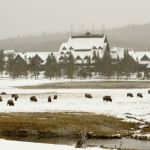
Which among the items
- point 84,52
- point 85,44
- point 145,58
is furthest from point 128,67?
point 85,44

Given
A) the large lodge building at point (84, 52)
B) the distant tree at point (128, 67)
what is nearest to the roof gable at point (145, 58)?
the large lodge building at point (84, 52)

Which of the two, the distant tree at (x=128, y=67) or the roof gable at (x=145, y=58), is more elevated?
the roof gable at (x=145, y=58)

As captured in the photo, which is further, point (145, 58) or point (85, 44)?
point (85, 44)

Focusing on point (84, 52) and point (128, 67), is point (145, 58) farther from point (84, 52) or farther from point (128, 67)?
point (128, 67)

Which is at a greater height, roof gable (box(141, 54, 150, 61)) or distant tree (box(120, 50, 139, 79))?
roof gable (box(141, 54, 150, 61))

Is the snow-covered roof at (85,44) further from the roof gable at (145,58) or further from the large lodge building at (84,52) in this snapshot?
the roof gable at (145,58)

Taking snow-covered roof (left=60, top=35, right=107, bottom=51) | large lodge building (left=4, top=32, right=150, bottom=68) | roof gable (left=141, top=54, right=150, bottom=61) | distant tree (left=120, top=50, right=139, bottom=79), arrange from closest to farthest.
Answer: distant tree (left=120, top=50, right=139, bottom=79), large lodge building (left=4, top=32, right=150, bottom=68), roof gable (left=141, top=54, right=150, bottom=61), snow-covered roof (left=60, top=35, right=107, bottom=51)

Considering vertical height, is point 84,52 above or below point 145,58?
above

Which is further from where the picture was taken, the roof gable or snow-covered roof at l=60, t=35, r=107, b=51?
snow-covered roof at l=60, t=35, r=107, b=51

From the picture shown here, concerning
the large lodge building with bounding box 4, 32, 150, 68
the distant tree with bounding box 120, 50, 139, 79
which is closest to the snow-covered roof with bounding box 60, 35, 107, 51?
the large lodge building with bounding box 4, 32, 150, 68

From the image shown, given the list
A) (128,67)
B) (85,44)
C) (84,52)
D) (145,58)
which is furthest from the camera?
(85,44)

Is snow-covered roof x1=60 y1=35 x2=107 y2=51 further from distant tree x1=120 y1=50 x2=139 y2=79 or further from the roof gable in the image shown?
distant tree x1=120 y1=50 x2=139 y2=79

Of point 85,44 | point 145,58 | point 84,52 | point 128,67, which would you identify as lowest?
point 128,67

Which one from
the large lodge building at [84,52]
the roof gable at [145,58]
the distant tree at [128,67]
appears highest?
the large lodge building at [84,52]
